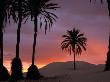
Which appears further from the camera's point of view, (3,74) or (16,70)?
(3,74)

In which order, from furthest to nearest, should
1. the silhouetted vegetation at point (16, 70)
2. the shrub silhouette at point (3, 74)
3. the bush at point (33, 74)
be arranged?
the shrub silhouette at point (3, 74), the silhouetted vegetation at point (16, 70), the bush at point (33, 74)

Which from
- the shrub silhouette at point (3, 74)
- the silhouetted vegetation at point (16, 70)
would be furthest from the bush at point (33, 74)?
the shrub silhouette at point (3, 74)

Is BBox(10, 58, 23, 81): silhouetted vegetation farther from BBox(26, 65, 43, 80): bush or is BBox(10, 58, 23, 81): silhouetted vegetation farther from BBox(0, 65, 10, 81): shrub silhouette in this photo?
BBox(0, 65, 10, 81): shrub silhouette

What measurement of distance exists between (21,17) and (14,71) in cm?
827

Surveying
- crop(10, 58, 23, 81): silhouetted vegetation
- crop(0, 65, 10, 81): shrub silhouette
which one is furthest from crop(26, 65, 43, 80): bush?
crop(0, 65, 10, 81): shrub silhouette

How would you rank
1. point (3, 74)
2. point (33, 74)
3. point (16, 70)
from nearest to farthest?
point (33, 74) → point (16, 70) → point (3, 74)

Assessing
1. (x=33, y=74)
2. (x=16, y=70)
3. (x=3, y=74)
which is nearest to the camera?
(x=33, y=74)

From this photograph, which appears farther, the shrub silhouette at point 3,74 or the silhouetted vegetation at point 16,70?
the shrub silhouette at point 3,74

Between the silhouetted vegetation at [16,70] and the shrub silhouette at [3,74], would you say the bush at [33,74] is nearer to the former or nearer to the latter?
the silhouetted vegetation at [16,70]

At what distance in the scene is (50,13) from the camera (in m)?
62.8

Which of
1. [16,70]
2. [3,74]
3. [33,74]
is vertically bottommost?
[3,74]

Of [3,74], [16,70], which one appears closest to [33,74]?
[16,70]

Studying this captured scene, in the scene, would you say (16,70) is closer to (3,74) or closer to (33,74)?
(33,74)

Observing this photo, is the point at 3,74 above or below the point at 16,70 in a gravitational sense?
below
